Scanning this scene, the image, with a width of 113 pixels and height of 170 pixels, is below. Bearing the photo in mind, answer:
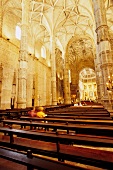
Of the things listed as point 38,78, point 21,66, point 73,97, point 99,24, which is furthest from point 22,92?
point 73,97

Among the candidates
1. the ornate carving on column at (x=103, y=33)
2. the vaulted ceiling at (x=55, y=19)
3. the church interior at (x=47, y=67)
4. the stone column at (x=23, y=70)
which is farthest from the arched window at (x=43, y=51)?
the ornate carving on column at (x=103, y=33)

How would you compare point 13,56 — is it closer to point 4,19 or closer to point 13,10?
point 4,19

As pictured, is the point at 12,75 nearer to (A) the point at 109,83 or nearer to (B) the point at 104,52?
(B) the point at 104,52

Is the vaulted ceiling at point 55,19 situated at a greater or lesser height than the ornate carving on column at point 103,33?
greater

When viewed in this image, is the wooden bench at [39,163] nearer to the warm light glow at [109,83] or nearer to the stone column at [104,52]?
the warm light glow at [109,83]

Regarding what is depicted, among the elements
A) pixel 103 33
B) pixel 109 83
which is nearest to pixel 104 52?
pixel 103 33

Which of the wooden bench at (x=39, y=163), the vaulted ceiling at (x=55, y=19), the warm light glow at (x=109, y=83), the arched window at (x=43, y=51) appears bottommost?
the wooden bench at (x=39, y=163)

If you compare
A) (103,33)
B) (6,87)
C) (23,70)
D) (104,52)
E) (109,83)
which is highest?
(103,33)

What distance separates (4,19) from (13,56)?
15.3 feet

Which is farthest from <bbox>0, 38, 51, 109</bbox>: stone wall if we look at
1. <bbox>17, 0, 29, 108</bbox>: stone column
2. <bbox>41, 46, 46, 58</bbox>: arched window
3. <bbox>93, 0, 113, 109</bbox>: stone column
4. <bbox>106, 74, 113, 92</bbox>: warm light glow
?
<bbox>106, 74, 113, 92</bbox>: warm light glow

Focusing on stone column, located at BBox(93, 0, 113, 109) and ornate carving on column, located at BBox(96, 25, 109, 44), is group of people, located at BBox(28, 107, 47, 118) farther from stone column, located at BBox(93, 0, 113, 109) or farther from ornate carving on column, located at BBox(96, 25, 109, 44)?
ornate carving on column, located at BBox(96, 25, 109, 44)

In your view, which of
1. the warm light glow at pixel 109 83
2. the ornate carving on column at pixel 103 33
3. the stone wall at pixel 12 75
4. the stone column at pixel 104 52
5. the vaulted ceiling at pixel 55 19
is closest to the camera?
the warm light glow at pixel 109 83

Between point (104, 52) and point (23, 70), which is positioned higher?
point (104, 52)

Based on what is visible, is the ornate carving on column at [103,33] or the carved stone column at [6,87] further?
the carved stone column at [6,87]
